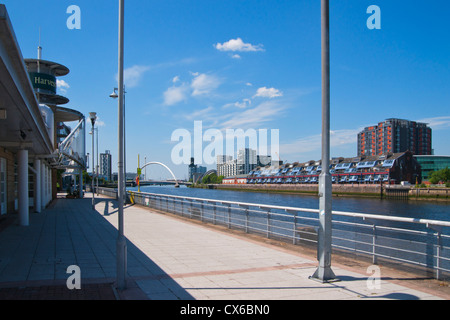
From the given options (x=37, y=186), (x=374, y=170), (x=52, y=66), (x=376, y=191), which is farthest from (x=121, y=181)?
(x=374, y=170)

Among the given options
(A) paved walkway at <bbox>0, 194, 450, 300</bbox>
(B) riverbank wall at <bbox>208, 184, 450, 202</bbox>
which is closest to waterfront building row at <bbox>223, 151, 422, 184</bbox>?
(B) riverbank wall at <bbox>208, 184, 450, 202</bbox>

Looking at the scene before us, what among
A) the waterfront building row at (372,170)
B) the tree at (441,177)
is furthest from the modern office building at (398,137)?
the tree at (441,177)

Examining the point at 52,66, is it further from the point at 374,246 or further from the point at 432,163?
the point at 432,163

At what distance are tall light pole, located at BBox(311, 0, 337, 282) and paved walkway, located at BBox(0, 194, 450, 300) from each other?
0.39 metres

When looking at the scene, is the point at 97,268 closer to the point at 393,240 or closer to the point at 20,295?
the point at 20,295

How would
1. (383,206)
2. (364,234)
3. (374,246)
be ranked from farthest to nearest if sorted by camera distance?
(383,206)
(364,234)
(374,246)

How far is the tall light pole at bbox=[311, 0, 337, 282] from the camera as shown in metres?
7.00

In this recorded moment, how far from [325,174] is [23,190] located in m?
14.5

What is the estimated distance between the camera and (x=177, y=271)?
26.4ft

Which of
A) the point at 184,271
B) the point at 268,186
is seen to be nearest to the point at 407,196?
the point at 268,186

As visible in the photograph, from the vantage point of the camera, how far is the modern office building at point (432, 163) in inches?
4747

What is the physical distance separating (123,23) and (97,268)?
517cm

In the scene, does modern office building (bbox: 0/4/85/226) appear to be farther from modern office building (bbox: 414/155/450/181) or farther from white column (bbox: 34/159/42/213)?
modern office building (bbox: 414/155/450/181)

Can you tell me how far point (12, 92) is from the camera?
328 inches
